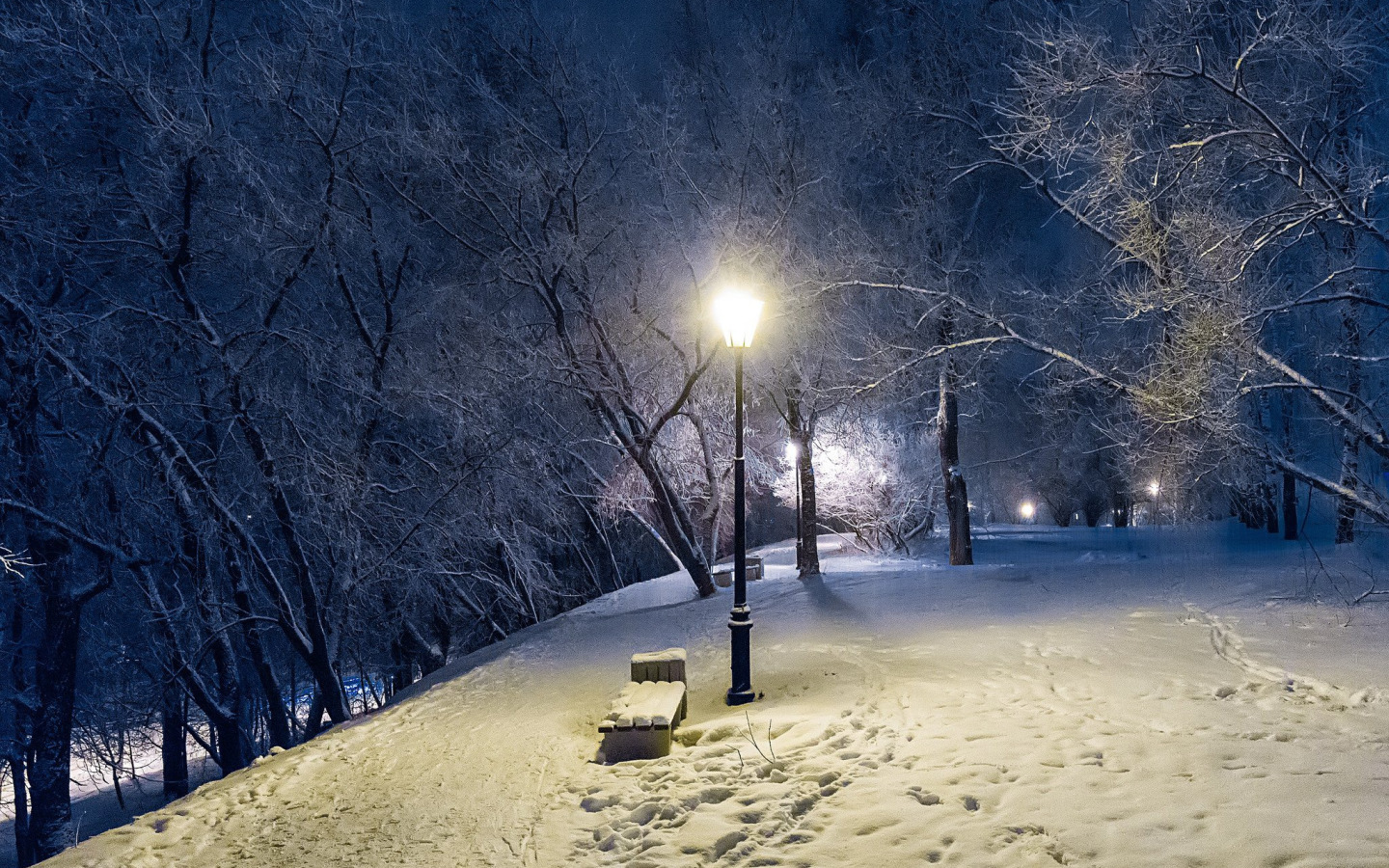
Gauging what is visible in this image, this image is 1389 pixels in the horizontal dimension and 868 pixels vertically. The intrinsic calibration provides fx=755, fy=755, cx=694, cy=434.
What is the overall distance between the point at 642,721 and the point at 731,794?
1.10 metres

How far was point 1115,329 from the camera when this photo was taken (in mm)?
16938

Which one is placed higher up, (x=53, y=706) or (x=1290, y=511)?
(x=1290, y=511)

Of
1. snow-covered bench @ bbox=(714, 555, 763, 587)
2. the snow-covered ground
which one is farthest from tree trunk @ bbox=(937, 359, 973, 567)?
the snow-covered ground

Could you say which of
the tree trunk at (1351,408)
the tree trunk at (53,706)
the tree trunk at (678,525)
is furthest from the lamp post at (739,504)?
the tree trunk at (53,706)

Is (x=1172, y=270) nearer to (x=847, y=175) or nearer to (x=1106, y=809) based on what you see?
(x=1106, y=809)

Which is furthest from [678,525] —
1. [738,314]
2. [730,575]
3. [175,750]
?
[175,750]

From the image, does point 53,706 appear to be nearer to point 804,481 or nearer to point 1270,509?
point 804,481

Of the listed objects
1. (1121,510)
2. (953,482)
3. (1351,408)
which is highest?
(1351,408)

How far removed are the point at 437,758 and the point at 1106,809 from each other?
16.8 feet

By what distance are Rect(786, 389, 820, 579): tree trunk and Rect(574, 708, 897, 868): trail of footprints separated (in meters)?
9.67

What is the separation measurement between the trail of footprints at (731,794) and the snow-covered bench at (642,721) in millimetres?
144

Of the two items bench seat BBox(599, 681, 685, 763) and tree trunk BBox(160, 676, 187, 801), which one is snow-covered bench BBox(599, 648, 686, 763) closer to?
bench seat BBox(599, 681, 685, 763)

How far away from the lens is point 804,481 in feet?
51.7

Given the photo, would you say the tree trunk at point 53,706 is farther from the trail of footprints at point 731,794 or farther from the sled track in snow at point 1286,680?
the sled track in snow at point 1286,680
